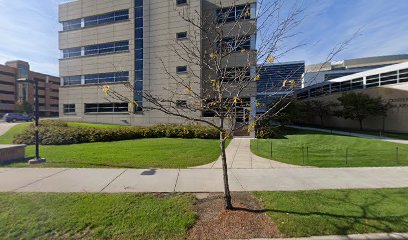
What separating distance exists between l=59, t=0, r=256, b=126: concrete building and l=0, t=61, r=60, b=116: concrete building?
40578mm

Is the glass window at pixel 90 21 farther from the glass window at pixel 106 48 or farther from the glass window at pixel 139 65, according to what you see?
the glass window at pixel 139 65

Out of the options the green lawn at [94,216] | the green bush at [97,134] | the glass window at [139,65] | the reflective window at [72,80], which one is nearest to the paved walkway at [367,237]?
the green lawn at [94,216]

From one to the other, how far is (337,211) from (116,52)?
30695mm

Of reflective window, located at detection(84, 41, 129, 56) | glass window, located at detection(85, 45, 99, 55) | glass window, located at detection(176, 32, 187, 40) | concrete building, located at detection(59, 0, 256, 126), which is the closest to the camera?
glass window, located at detection(176, 32, 187, 40)

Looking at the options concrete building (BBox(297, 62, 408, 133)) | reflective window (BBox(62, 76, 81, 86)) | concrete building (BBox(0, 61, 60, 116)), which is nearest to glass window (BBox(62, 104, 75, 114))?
reflective window (BBox(62, 76, 81, 86))

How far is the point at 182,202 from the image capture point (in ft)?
16.8

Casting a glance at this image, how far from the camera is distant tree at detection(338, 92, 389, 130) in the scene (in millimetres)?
26656

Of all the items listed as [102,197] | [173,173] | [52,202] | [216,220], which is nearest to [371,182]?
[216,220]

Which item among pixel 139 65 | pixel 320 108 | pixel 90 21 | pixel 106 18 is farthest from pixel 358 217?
pixel 320 108

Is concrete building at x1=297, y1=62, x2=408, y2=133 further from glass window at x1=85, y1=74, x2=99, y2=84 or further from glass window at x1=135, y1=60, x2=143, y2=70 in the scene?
glass window at x1=85, y1=74, x2=99, y2=84

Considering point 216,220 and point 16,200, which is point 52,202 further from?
point 216,220

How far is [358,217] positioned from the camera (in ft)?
14.3

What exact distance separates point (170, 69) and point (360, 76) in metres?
26.8

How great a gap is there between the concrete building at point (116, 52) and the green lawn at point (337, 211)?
71.6 ft
